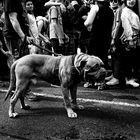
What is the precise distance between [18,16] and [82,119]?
2153mm

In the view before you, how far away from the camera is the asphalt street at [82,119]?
4.46 m

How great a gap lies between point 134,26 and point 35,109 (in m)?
2.89

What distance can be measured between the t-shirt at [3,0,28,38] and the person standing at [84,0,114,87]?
1825 millimetres

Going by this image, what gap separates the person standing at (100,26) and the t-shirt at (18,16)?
5.99ft

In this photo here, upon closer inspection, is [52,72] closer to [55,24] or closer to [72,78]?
[72,78]

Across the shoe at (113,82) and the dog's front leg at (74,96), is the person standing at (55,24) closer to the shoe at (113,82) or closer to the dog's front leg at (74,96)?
the shoe at (113,82)

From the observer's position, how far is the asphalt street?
4.46 m

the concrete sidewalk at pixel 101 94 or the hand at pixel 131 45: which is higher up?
the hand at pixel 131 45

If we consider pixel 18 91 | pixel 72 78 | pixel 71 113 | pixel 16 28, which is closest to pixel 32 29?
pixel 16 28

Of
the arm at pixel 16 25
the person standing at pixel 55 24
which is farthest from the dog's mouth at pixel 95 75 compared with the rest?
the person standing at pixel 55 24

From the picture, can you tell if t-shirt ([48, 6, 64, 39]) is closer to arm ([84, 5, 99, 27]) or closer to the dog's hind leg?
arm ([84, 5, 99, 27])

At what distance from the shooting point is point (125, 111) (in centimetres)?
552

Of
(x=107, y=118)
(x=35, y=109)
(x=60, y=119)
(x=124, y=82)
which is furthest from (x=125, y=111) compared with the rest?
(x=124, y=82)

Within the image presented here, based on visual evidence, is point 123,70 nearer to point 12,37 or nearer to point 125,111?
point 125,111
